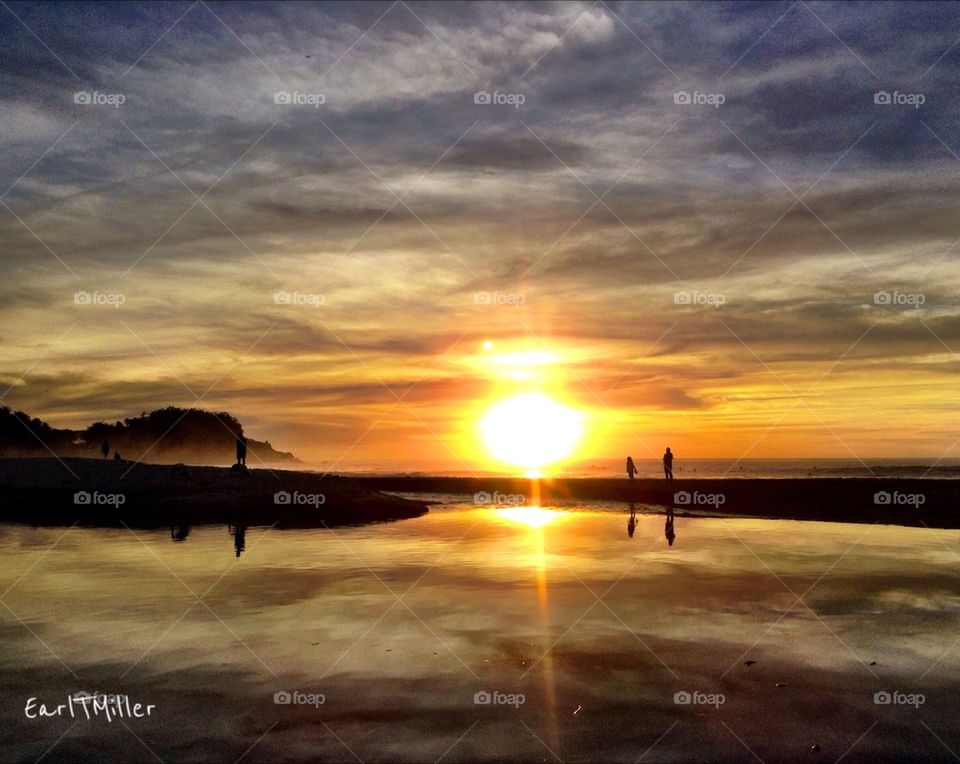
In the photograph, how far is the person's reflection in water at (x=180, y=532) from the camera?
2702cm

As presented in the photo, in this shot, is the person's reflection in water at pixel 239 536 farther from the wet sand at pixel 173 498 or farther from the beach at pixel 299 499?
the wet sand at pixel 173 498

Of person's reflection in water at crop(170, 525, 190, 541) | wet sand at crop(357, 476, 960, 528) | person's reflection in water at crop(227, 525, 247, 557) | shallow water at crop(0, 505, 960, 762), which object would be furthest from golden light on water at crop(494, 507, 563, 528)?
person's reflection in water at crop(170, 525, 190, 541)

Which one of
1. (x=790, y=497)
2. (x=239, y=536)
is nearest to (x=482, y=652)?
(x=239, y=536)

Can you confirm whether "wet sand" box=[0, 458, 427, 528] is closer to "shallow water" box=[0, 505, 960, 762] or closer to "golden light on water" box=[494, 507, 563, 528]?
"golden light on water" box=[494, 507, 563, 528]

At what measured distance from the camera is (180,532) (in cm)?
2884

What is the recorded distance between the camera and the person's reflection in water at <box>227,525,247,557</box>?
2489cm

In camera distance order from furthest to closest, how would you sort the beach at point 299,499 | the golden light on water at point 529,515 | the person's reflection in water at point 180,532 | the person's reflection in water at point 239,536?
the golden light on water at point 529,515
the beach at point 299,499
the person's reflection in water at point 180,532
the person's reflection in water at point 239,536

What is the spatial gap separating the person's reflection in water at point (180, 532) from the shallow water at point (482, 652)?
248 centimetres

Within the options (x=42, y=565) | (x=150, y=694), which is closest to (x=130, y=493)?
(x=42, y=565)

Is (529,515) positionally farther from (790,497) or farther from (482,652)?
(482,652)

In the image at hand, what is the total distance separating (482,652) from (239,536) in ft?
56.5

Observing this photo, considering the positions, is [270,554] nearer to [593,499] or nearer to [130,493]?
[130,493]

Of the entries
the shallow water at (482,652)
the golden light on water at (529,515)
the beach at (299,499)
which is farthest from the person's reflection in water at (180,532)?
the golden light on water at (529,515)

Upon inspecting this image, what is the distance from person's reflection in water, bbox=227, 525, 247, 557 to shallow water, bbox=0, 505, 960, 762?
112 cm
